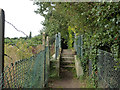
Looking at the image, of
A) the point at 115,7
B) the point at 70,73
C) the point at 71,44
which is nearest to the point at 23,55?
the point at 115,7

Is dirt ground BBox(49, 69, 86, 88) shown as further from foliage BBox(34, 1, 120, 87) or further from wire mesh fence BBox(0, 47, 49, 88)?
wire mesh fence BBox(0, 47, 49, 88)

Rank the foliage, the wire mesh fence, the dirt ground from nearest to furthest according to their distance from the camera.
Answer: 1. the wire mesh fence
2. the foliage
3. the dirt ground

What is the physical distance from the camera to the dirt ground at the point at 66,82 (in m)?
4.95

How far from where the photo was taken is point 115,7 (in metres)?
2.59

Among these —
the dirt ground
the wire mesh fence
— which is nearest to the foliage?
the dirt ground

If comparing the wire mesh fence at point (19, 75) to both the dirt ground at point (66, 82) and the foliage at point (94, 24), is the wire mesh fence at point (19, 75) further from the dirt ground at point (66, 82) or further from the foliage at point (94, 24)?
the dirt ground at point (66, 82)

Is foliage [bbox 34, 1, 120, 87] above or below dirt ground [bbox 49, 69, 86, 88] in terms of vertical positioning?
above

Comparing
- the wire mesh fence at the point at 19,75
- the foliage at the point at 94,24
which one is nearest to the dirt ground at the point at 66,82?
the foliage at the point at 94,24

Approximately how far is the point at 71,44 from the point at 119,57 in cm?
965

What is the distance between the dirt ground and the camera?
4.95m

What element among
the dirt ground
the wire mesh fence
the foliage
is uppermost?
the foliage

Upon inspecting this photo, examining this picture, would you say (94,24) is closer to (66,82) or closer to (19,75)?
(66,82)

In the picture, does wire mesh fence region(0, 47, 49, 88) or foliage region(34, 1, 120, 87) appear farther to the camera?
foliage region(34, 1, 120, 87)

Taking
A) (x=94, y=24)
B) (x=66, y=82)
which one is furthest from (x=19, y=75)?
(x=66, y=82)
